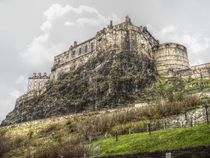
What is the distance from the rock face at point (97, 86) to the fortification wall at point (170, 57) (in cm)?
317

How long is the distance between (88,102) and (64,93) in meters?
11.3

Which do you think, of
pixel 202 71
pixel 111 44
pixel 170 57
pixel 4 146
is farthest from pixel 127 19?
pixel 4 146

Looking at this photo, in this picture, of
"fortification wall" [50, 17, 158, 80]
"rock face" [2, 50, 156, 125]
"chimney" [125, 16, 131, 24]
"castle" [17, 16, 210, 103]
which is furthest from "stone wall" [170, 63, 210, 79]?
"chimney" [125, 16, 131, 24]

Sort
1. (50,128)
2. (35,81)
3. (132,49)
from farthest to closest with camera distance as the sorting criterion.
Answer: (35,81)
(132,49)
(50,128)

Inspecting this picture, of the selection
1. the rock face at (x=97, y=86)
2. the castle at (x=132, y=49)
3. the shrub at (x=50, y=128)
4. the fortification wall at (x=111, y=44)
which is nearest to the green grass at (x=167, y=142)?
the shrub at (x=50, y=128)

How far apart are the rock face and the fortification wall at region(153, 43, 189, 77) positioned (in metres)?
3.17

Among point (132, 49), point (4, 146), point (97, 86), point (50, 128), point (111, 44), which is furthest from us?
point (111, 44)

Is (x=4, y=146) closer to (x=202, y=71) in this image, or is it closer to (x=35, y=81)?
(x=202, y=71)

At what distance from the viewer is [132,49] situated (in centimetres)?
8062

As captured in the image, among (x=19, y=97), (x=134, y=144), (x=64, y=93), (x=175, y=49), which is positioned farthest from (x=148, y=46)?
(x=134, y=144)

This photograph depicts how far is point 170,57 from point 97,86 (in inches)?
A: 947

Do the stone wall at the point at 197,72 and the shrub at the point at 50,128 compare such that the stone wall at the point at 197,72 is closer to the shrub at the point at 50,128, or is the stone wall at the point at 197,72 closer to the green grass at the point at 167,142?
the shrub at the point at 50,128

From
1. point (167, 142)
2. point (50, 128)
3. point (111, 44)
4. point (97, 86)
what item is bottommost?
point (167, 142)

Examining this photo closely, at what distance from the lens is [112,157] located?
2211 cm
